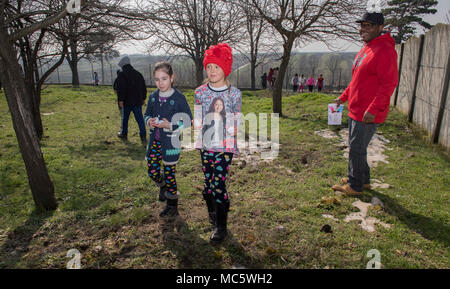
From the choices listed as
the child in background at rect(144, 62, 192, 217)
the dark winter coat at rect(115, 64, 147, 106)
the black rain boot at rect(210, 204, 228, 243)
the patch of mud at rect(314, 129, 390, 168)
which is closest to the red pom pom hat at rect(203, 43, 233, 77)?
the child in background at rect(144, 62, 192, 217)

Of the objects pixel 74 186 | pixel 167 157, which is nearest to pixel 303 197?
pixel 167 157

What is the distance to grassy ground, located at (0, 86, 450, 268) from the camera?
273cm

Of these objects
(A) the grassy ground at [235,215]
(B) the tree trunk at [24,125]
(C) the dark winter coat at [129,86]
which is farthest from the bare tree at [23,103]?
(C) the dark winter coat at [129,86]

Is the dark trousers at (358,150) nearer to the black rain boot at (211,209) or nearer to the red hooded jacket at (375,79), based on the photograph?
the red hooded jacket at (375,79)

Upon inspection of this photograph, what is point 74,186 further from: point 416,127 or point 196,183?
point 416,127

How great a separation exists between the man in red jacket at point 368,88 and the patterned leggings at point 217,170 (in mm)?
1821

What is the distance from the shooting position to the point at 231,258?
2.73 meters

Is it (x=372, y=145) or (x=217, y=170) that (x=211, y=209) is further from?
(x=372, y=145)

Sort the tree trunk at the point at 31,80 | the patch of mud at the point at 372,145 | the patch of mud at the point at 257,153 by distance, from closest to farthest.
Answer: the patch of mud at the point at 372,145, the patch of mud at the point at 257,153, the tree trunk at the point at 31,80

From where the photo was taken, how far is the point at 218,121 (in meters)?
2.90

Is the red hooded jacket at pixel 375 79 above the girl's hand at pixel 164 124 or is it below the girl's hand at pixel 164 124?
above

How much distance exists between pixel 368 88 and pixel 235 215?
2.25 meters

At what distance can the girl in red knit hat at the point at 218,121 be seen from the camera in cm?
282

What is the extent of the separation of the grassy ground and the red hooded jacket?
3.98ft
